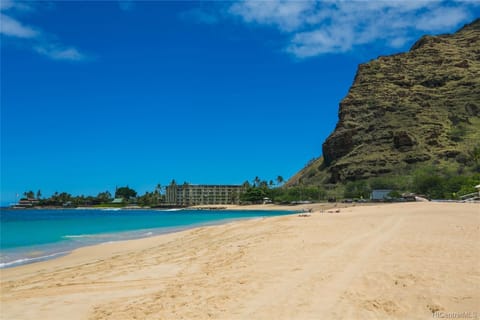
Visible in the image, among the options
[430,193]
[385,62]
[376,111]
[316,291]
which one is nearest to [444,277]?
[316,291]

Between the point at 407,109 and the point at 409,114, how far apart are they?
3.10m

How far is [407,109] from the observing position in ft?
491

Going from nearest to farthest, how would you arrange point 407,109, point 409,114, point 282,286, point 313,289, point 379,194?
point 313,289
point 282,286
point 379,194
point 409,114
point 407,109

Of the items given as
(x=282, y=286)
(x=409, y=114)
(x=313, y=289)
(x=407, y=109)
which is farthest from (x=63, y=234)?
(x=407, y=109)

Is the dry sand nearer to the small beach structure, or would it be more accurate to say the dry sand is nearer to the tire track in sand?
the tire track in sand

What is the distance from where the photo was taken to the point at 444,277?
7180 millimetres

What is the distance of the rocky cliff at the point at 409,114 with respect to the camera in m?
130

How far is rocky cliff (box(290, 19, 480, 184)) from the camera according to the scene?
13050 cm

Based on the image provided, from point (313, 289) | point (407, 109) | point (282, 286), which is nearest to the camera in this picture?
point (313, 289)

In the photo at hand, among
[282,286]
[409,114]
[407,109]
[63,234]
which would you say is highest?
[407,109]

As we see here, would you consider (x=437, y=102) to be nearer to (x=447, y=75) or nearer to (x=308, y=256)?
(x=447, y=75)

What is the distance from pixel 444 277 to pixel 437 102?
159 m

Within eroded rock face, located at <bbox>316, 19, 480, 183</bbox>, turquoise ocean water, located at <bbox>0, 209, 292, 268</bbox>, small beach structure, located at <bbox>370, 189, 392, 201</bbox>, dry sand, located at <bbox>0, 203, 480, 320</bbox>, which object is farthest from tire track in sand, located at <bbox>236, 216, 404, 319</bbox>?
eroded rock face, located at <bbox>316, 19, 480, 183</bbox>

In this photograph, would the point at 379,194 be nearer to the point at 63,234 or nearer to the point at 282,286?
the point at 63,234
